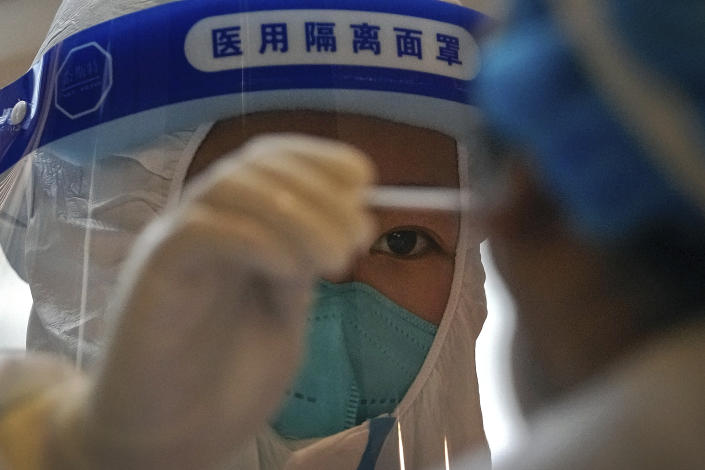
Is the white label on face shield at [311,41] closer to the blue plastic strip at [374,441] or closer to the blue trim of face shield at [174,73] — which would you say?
the blue trim of face shield at [174,73]

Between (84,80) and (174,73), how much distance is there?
76 millimetres

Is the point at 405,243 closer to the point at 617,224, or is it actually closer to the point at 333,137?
the point at 333,137

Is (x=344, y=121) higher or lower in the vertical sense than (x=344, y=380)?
higher

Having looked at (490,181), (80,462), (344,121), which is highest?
(344,121)

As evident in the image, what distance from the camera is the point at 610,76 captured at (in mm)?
301

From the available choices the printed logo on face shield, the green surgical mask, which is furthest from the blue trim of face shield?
the green surgical mask

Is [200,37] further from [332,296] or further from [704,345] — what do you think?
[704,345]

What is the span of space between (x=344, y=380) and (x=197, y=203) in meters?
0.20

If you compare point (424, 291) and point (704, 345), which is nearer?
point (704, 345)

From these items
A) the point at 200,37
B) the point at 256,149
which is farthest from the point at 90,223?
the point at 256,149

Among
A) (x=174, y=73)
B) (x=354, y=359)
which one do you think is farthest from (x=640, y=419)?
(x=174, y=73)

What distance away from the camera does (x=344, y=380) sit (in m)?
0.51

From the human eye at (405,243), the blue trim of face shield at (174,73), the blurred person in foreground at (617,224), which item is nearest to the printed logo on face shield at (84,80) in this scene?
the blue trim of face shield at (174,73)

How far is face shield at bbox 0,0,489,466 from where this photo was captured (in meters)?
0.52
